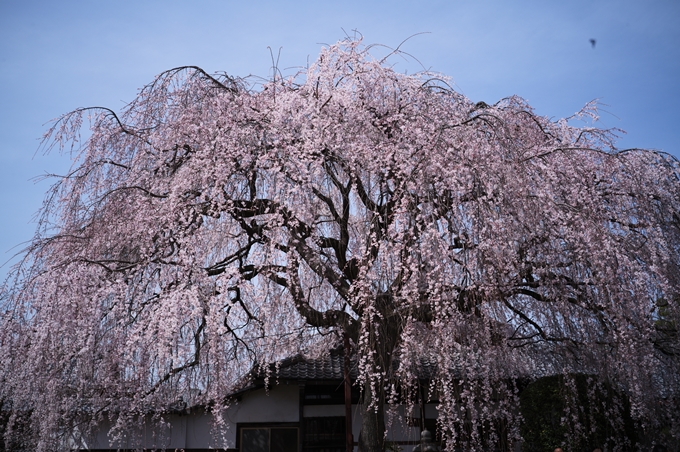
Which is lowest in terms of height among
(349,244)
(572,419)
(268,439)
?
(268,439)

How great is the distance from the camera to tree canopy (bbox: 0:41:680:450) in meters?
5.91

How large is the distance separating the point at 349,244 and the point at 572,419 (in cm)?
475

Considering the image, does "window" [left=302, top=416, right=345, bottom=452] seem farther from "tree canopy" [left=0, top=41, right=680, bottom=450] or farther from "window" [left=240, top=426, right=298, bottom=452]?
"tree canopy" [left=0, top=41, right=680, bottom=450]

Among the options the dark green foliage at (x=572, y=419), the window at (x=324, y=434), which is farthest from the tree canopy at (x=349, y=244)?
the window at (x=324, y=434)

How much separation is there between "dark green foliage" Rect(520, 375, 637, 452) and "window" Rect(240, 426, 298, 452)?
4.18 meters

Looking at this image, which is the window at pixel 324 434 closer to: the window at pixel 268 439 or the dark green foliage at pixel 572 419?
the window at pixel 268 439

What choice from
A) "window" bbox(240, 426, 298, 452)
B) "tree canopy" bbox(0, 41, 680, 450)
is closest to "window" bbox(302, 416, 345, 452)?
"window" bbox(240, 426, 298, 452)

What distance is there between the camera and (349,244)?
7.52m

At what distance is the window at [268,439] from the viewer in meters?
10.7

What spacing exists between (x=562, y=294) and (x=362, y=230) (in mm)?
2299

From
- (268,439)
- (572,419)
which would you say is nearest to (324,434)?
(268,439)

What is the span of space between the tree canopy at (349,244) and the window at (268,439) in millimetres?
3252

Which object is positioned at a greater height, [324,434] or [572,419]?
[572,419]

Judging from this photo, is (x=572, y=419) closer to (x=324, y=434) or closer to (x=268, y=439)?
(x=324, y=434)
